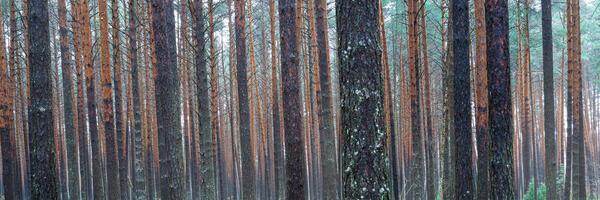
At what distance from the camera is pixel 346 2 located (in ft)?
14.5

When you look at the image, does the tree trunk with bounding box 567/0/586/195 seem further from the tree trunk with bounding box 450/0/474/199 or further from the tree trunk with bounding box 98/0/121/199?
the tree trunk with bounding box 98/0/121/199

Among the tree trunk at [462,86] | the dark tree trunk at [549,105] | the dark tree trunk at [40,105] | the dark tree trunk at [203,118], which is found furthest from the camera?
the dark tree trunk at [549,105]

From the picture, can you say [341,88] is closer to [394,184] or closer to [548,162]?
[394,184]

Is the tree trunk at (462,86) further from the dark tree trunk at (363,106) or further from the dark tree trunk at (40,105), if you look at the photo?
the dark tree trunk at (40,105)

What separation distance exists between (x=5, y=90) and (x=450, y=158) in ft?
30.5

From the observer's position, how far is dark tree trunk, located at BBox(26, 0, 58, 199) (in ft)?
21.4

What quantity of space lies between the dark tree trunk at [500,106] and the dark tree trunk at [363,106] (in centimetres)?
311

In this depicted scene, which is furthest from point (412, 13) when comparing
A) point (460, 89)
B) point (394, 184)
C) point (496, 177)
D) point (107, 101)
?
point (107, 101)

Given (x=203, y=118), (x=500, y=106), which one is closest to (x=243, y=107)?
(x=203, y=118)

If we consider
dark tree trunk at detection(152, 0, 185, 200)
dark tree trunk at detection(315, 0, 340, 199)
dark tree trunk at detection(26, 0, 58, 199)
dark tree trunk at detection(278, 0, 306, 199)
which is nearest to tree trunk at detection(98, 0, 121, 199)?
dark tree trunk at detection(152, 0, 185, 200)

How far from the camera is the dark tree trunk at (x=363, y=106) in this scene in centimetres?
432

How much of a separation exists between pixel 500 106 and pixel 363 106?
3.28 meters

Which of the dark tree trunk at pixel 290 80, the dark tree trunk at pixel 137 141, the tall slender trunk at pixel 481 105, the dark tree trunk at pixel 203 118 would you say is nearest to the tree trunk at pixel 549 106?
the tall slender trunk at pixel 481 105

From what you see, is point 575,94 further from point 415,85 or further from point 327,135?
point 327,135
